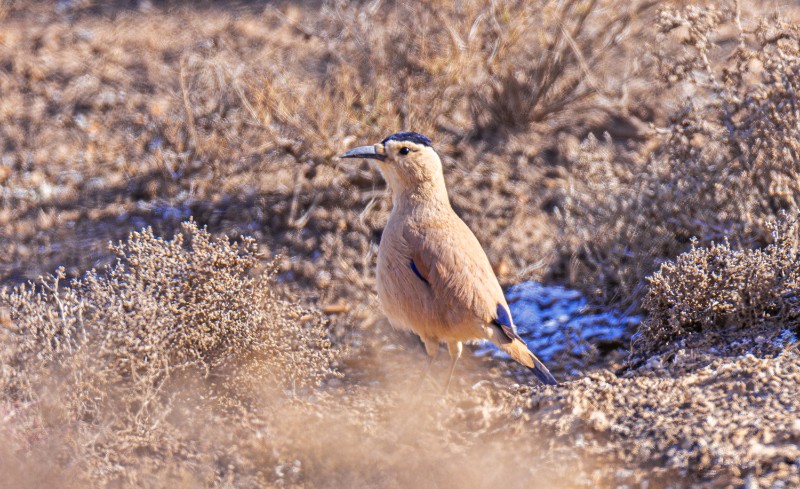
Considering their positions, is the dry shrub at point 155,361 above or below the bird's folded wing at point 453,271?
below

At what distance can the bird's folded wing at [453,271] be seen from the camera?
460 cm

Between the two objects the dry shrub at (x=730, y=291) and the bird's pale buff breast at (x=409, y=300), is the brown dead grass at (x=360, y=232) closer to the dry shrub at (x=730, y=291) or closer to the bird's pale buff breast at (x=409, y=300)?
the dry shrub at (x=730, y=291)

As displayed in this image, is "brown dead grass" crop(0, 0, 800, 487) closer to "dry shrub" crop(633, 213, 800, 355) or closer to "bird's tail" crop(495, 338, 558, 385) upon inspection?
"dry shrub" crop(633, 213, 800, 355)

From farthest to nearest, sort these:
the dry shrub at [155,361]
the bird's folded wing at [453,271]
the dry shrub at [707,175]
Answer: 1. the dry shrub at [707,175]
2. the bird's folded wing at [453,271]
3. the dry shrub at [155,361]

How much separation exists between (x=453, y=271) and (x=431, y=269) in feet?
0.38

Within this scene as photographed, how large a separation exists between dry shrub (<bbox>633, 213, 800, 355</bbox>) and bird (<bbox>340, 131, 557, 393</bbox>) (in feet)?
2.52

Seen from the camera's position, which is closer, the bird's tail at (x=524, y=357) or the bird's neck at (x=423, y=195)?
the bird's tail at (x=524, y=357)

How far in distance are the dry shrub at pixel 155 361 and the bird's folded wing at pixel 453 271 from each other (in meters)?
0.70

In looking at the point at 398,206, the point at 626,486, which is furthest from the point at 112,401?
the point at 626,486

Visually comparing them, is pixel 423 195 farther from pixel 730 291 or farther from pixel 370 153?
pixel 730 291

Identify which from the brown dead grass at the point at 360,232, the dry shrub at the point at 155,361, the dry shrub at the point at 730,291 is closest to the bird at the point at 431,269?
the brown dead grass at the point at 360,232

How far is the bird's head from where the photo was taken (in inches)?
190

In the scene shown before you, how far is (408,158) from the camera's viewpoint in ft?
15.9

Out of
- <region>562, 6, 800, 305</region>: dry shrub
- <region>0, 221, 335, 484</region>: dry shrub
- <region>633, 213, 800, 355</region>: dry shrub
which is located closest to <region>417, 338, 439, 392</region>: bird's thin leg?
<region>0, 221, 335, 484</region>: dry shrub
